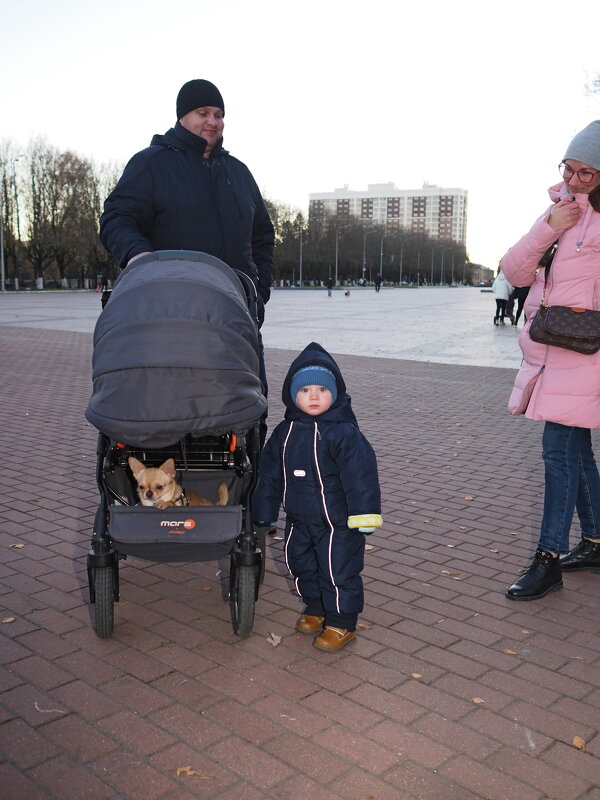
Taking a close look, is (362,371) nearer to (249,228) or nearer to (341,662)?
(249,228)

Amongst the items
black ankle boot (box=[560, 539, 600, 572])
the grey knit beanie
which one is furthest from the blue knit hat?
black ankle boot (box=[560, 539, 600, 572])

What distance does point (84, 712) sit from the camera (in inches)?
120

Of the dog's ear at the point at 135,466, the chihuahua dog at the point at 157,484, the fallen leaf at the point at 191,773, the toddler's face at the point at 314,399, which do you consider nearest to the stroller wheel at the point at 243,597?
the chihuahua dog at the point at 157,484

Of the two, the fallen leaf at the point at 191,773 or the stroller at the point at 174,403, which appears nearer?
the fallen leaf at the point at 191,773

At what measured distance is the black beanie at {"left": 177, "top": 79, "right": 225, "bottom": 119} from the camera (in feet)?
13.6

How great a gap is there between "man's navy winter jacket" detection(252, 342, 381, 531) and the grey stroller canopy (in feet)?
0.83

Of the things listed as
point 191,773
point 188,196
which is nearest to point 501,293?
point 188,196

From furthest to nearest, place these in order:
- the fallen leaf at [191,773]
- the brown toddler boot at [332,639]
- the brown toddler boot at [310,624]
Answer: the brown toddler boot at [310,624] < the brown toddler boot at [332,639] < the fallen leaf at [191,773]

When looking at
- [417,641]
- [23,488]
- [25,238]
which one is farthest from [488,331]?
[25,238]

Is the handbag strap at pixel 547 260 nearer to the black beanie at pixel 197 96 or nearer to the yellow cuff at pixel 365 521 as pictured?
the yellow cuff at pixel 365 521

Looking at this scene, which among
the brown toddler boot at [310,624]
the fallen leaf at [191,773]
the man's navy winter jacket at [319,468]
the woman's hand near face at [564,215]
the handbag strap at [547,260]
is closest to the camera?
the fallen leaf at [191,773]

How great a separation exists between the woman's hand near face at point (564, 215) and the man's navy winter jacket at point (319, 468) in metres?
1.28

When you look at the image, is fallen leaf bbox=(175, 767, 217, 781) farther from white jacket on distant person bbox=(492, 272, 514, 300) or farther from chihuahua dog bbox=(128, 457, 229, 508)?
white jacket on distant person bbox=(492, 272, 514, 300)

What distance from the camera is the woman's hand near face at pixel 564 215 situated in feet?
13.0
